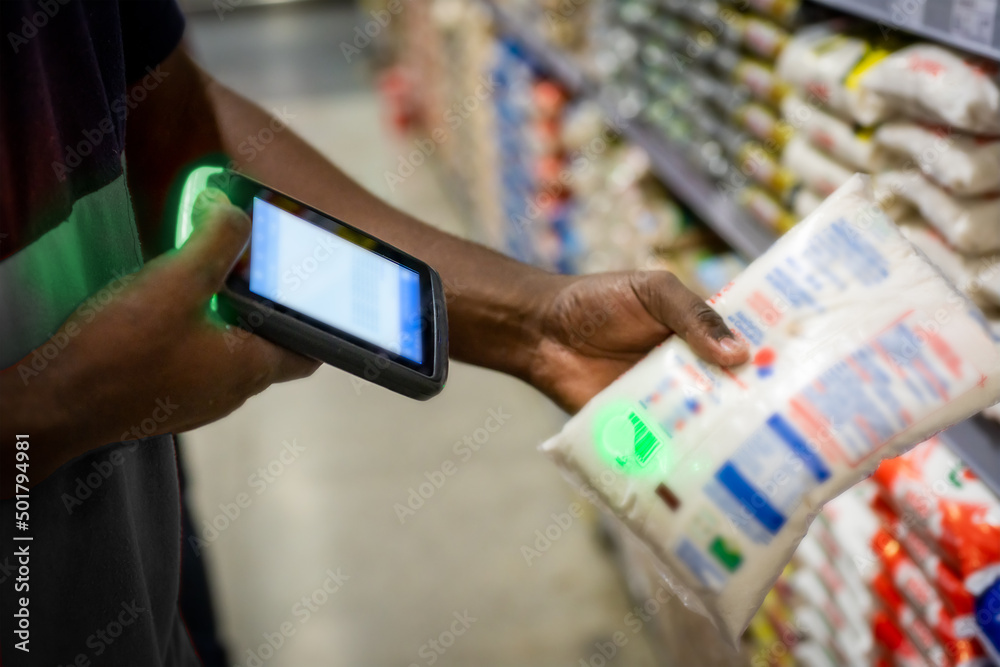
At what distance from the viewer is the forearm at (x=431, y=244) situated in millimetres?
1005

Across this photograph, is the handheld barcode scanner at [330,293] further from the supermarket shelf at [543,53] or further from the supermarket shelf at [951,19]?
the supermarket shelf at [543,53]

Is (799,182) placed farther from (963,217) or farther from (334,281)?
(334,281)

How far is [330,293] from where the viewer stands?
79cm

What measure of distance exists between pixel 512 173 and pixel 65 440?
2716 mm

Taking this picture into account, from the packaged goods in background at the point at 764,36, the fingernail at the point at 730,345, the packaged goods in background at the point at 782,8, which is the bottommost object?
the fingernail at the point at 730,345

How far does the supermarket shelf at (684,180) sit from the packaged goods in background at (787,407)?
0.63 meters

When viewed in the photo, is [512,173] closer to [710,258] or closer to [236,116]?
[710,258]

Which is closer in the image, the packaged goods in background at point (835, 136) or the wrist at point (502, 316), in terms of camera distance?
the wrist at point (502, 316)

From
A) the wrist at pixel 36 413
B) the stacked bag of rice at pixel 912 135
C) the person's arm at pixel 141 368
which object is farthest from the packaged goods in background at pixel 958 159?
the wrist at pixel 36 413

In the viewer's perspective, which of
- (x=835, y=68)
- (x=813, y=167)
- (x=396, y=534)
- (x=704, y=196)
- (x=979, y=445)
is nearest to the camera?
(x=979, y=445)

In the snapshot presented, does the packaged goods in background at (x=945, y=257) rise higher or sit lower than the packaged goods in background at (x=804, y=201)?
higher

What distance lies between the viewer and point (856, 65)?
1221 mm

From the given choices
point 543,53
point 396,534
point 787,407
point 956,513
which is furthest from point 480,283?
point 543,53

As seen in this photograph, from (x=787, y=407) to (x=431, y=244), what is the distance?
1.54 ft
